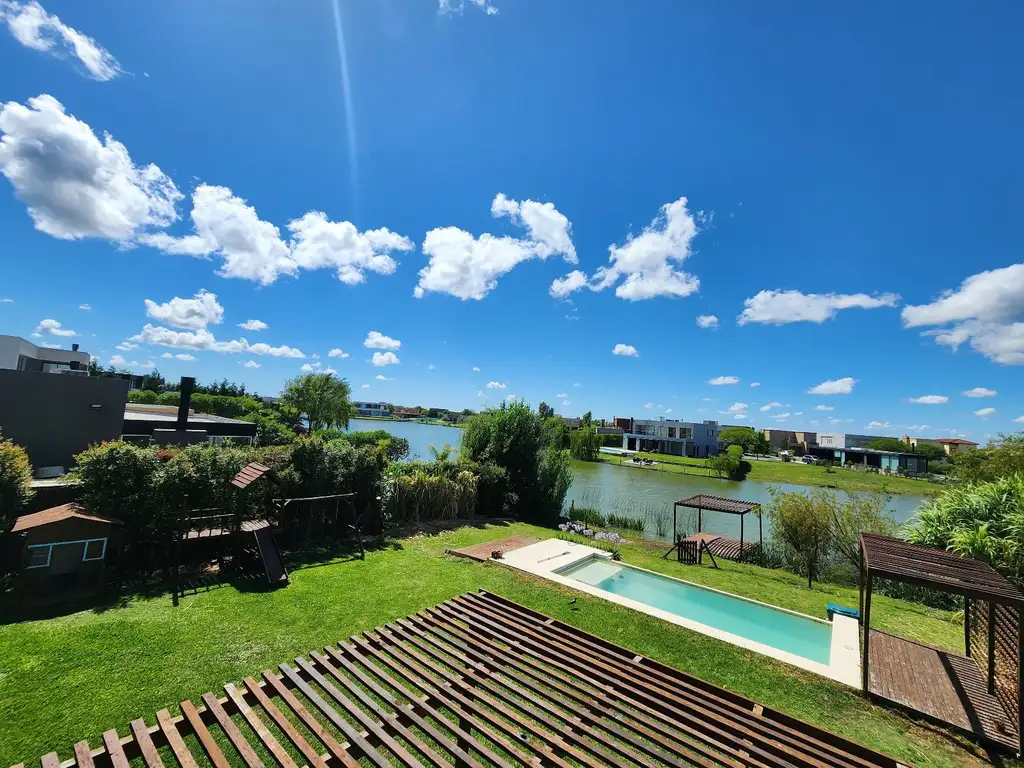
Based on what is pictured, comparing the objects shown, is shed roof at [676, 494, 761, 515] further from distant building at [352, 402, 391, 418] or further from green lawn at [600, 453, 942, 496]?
distant building at [352, 402, 391, 418]

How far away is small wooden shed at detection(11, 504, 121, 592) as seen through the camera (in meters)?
5.49

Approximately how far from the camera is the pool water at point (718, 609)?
6895mm

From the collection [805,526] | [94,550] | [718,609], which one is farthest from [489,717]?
[805,526]

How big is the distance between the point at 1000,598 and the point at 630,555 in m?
8.04

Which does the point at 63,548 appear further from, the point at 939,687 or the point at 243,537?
the point at 939,687

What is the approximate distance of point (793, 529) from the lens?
1180 centimetres

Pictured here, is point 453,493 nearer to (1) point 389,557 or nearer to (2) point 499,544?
(2) point 499,544

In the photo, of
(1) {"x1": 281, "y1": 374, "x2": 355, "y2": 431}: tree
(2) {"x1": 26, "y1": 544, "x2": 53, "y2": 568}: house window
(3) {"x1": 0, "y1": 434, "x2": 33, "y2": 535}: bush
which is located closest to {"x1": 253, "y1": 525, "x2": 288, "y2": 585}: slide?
(2) {"x1": 26, "y1": 544, "x2": 53, "y2": 568}: house window

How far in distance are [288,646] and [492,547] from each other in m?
5.51

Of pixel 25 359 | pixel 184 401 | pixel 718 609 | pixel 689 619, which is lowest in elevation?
pixel 718 609

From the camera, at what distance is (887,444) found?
77.0 metres

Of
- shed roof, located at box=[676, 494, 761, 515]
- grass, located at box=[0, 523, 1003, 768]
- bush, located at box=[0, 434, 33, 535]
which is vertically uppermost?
bush, located at box=[0, 434, 33, 535]

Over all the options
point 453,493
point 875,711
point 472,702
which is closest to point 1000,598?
point 875,711

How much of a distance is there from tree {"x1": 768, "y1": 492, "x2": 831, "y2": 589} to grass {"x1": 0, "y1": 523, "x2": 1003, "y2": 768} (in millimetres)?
3346
